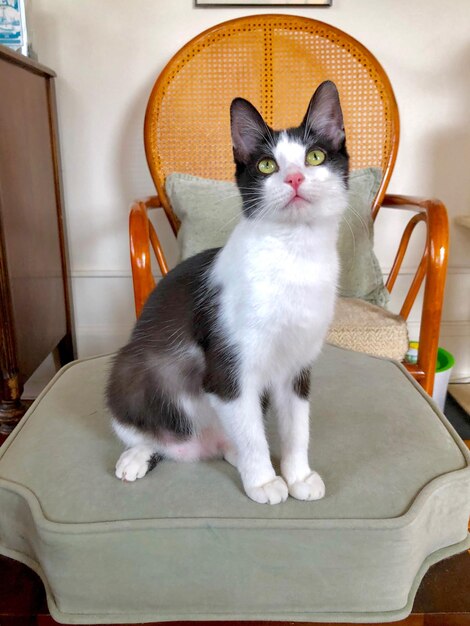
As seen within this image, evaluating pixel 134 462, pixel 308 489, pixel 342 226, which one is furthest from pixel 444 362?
pixel 134 462

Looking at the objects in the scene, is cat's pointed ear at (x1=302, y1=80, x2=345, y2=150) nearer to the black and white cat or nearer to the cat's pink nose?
the black and white cat

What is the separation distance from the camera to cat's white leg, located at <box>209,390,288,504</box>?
2.59 feet

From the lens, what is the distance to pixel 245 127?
0.81 m

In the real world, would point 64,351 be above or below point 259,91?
below

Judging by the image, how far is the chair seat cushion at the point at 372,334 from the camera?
1.32m

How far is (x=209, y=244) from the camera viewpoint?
1.54 metres

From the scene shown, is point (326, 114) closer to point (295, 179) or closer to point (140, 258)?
point (295, 179)

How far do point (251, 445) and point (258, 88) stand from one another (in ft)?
4.26

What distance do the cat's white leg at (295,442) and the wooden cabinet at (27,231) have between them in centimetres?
82

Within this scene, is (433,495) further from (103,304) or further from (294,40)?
(103,304)

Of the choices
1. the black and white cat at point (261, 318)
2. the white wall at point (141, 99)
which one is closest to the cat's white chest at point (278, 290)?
the black and white cat at point (261, 318)

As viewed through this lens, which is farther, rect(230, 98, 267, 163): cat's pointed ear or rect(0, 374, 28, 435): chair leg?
rect(0, 374, 28, 435): chair leg

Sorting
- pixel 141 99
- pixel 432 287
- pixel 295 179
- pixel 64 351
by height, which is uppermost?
pixel 141 99

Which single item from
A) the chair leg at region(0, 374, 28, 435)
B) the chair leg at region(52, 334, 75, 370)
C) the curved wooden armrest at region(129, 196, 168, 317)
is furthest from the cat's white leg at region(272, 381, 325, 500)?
the chair leg at region(52, 334, 75, 370)
